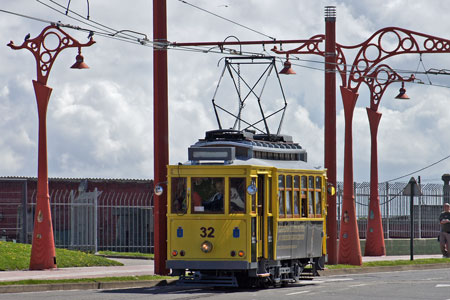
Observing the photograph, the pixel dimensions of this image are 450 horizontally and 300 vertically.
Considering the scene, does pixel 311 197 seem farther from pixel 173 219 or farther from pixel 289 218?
pixel 173 219

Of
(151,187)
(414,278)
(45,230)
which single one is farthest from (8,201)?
(414,278)

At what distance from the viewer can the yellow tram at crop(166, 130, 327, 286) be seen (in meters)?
21.5

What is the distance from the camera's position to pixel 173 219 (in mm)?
22031

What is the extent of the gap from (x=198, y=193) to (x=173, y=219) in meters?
0.74

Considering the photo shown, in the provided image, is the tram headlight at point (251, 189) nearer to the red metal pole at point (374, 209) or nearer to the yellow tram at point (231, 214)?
the yellow tram at point (231, 214)

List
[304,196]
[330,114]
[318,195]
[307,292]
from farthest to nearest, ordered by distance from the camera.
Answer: [330,114]
[318,195]
[304,196]
[307,292]

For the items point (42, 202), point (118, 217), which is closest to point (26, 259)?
point (42, 202)

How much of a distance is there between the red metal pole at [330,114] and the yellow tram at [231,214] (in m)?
6.67

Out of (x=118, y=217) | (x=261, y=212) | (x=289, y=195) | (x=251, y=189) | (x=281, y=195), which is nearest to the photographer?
(x=251, y=189)

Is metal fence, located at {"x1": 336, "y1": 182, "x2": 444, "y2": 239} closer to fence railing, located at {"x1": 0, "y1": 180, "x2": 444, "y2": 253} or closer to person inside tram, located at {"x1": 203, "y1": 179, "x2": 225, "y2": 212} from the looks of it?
fence railing, located at {"x1": 0, "y1": 180, "x2": 444, "y2": 253}

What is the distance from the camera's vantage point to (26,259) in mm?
27109

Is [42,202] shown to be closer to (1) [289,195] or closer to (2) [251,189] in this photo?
(1) [289,195]

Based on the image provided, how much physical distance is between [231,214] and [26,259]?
757cm

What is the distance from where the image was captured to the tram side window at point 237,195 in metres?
21.7
